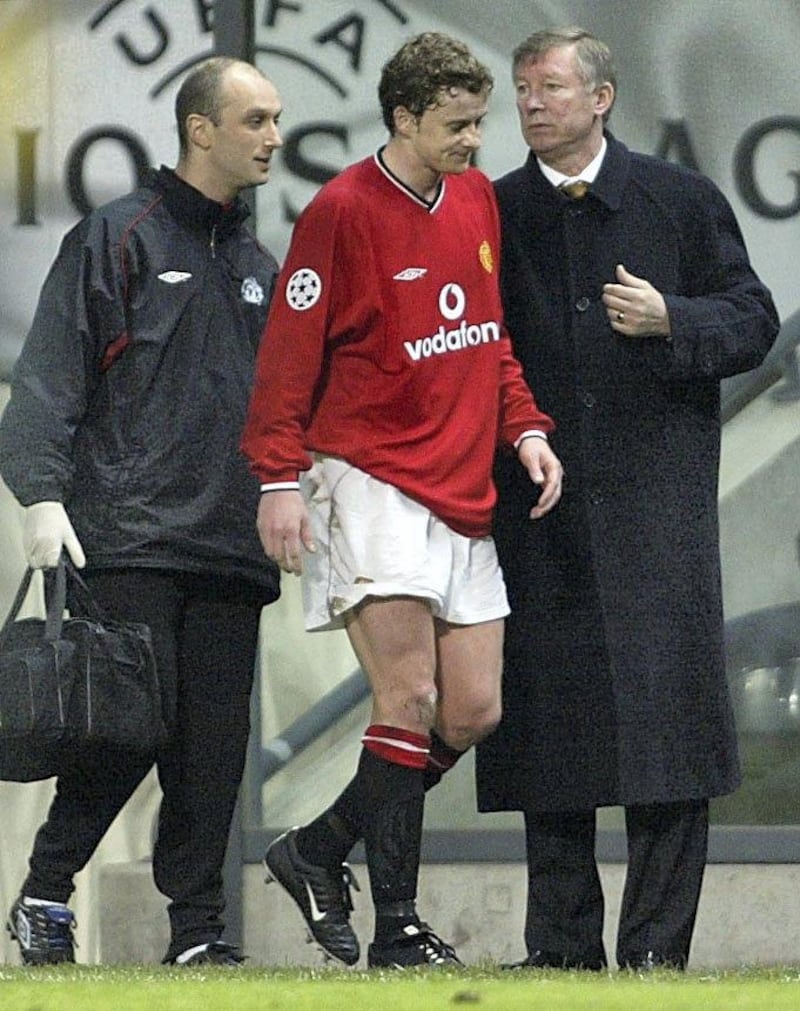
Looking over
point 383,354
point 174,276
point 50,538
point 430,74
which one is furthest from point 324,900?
point 430,74

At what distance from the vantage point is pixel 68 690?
5770 millimetres

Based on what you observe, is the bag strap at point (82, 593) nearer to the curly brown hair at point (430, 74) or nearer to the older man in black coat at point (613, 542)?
the older man in black coat at point (613, 542)

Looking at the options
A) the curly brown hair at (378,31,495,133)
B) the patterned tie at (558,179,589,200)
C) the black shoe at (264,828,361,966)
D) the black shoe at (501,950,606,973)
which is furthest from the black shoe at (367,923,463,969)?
the curly brown hair at (378,31,495,133)

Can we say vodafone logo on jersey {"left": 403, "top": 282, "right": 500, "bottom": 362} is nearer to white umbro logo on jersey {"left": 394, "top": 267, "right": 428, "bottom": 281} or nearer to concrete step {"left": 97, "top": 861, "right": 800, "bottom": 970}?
white umbro logo on jersey {"left": 394, "top": 267, "right": 428, "bottom": 281}

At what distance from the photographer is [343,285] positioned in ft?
18.7

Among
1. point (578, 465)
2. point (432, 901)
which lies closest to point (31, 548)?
point (578, 465)

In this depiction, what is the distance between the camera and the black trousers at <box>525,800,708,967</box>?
5871 millimetres

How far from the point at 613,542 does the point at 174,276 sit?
1109 mm

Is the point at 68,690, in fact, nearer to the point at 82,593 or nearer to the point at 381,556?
the point at 82,593

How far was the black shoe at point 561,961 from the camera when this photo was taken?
5.95 m

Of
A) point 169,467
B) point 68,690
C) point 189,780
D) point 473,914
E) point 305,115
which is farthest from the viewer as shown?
point 305,115

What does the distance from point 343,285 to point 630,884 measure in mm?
1396

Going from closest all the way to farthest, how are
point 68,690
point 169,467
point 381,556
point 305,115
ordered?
point 381,556, point 68,690, point 169,467, point 305,115

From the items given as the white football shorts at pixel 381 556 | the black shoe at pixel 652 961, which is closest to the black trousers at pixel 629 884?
the black shoe at pixel 652 961
